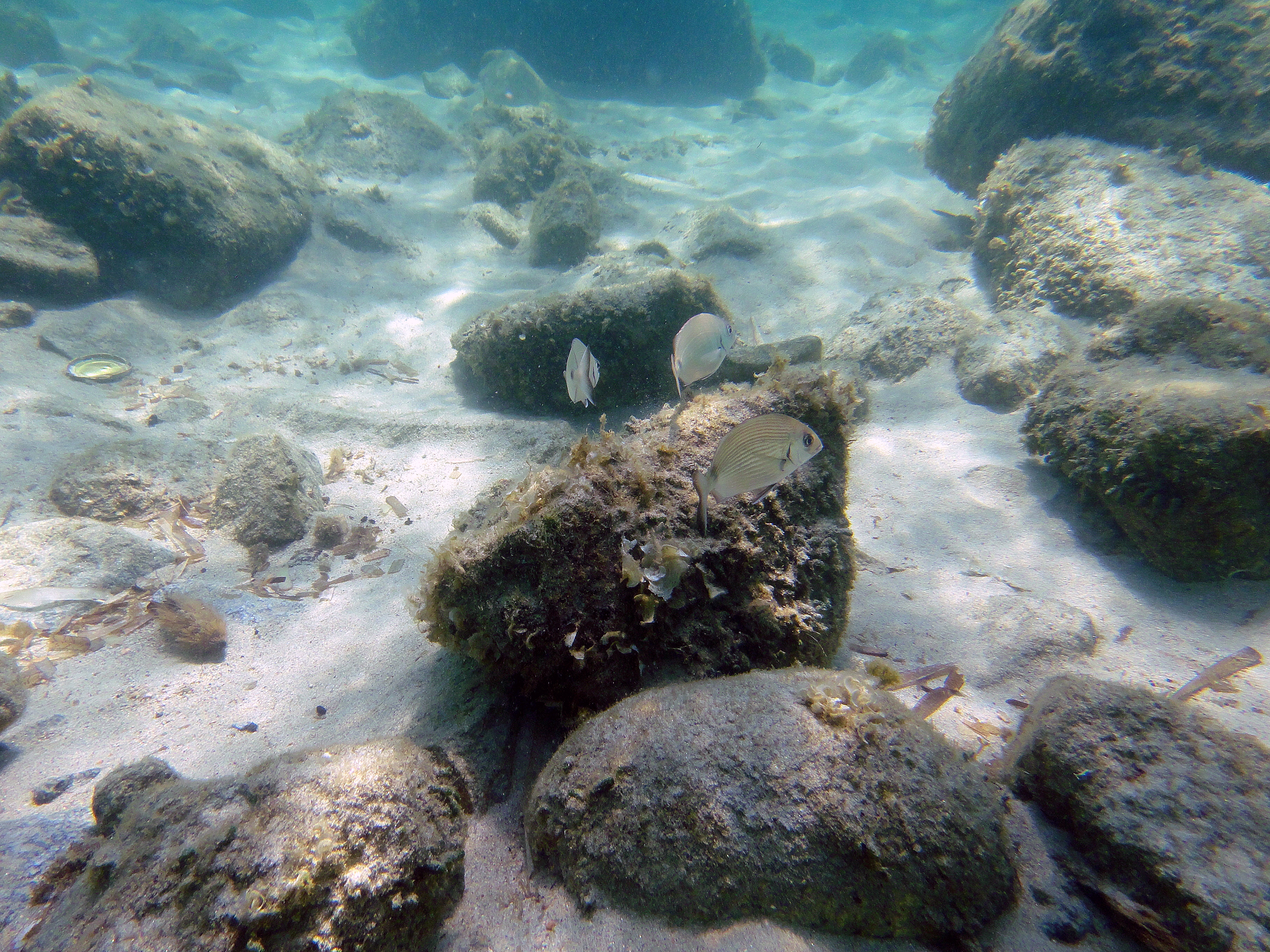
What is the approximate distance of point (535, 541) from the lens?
2234 mm

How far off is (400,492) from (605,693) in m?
3.39

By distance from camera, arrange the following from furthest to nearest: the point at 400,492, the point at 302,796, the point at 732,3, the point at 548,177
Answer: the point at 732,3 < the point at 548,177 < the point at 400,492 < the point at 302,796

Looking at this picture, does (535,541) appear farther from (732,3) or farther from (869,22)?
(869,22)

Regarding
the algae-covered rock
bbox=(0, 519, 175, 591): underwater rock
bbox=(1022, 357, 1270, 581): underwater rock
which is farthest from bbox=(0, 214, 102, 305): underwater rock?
bbox=(1022, 357, 1270, 581): underwater rock

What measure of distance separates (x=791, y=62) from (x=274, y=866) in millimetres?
28573

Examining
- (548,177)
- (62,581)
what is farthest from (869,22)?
(62,581)

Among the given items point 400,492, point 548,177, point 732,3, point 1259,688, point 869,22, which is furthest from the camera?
point 869,22

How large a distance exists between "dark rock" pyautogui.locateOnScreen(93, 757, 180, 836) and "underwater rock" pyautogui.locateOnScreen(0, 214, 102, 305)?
7987mm

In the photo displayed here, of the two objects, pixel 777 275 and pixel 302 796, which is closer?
pixel 302 796

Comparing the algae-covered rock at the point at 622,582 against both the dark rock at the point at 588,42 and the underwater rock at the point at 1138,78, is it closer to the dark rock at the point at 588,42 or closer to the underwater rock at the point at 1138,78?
the underwater rock at the point at 1138,78

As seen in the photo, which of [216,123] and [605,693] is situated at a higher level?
[216,123]

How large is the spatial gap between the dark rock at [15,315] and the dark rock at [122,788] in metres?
7.35

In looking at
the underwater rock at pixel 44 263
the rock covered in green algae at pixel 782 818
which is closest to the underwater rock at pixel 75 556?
the rock covered in green algae at pixel 782 818

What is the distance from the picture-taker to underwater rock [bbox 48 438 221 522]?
4336 millimetres
